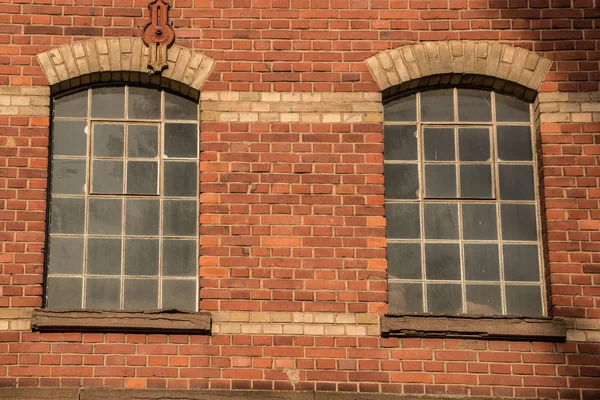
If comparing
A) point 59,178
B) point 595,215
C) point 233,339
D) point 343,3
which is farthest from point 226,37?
point 595,215

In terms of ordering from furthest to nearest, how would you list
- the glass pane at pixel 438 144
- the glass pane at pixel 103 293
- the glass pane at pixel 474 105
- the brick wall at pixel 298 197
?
the glass pane at pixel 474 105, the glass pane at pixel 438 144, the glass pane at pixel 103 293, the brick wall at pixel 298 197

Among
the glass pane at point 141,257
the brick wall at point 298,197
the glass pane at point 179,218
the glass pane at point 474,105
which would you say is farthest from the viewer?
the glass pane at point 474,105

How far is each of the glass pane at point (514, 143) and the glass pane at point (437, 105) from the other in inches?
18.0

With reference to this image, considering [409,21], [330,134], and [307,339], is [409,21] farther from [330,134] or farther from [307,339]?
[307,339]

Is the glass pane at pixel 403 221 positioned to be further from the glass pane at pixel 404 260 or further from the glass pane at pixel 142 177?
the glass pane at pixel 142 177

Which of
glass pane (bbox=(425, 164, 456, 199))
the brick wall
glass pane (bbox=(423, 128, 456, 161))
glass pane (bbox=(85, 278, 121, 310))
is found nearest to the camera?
the brick wall

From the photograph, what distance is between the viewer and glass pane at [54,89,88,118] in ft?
32.3

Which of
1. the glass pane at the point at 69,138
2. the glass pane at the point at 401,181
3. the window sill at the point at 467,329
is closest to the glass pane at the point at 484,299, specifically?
the window sill at the point at 467,329

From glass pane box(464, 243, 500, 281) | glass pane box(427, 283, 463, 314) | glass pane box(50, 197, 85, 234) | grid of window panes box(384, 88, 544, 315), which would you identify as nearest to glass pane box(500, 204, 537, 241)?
grid of window panes box(384, 88, 544, 315)

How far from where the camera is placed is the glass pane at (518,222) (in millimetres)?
9672

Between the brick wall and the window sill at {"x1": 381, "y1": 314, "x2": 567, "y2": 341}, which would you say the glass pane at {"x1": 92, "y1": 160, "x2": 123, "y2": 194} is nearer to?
the brick wall

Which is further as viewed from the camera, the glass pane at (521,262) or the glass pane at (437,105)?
the glass pane at (437,105)

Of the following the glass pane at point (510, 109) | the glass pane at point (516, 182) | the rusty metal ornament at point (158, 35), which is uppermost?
the rusty metal ornament at point (158, 35)

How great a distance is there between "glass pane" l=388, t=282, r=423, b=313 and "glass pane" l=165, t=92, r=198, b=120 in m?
2.24
